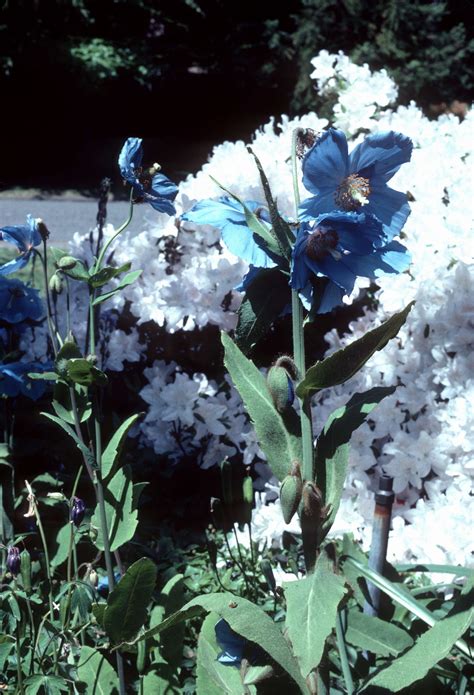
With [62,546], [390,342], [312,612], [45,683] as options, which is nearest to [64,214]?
[390,342]

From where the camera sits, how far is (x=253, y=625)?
1.05 meters

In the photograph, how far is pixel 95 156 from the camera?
14133 mm

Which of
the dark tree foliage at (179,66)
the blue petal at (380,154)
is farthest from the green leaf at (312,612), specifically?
the dark tree foliage at (179,66)

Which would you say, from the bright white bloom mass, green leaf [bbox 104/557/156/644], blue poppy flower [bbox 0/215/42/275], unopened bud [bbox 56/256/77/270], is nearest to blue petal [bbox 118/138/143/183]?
unopened bud [bbox 56/256/77/270]

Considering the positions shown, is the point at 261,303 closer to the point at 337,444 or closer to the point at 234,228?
the point at 234,228

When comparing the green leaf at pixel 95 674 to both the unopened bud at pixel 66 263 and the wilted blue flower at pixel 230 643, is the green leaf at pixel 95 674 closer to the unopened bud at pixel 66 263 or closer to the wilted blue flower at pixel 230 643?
the wilted blue flower at pixel 230 643

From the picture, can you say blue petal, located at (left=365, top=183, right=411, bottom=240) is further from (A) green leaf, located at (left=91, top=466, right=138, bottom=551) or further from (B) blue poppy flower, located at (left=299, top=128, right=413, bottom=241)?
(A) green leaf, located at (left=91, top=466, right=138, bottom=551)

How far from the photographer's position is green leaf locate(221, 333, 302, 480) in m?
1.10

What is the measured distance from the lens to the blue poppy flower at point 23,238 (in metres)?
1.51

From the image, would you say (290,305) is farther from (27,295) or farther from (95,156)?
(95,156)

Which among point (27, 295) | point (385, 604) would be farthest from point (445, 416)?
point (27, 295)

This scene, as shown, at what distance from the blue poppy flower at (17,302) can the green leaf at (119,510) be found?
71cm

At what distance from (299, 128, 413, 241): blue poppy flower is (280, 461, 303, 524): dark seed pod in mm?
343

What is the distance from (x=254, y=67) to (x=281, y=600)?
12846mm
